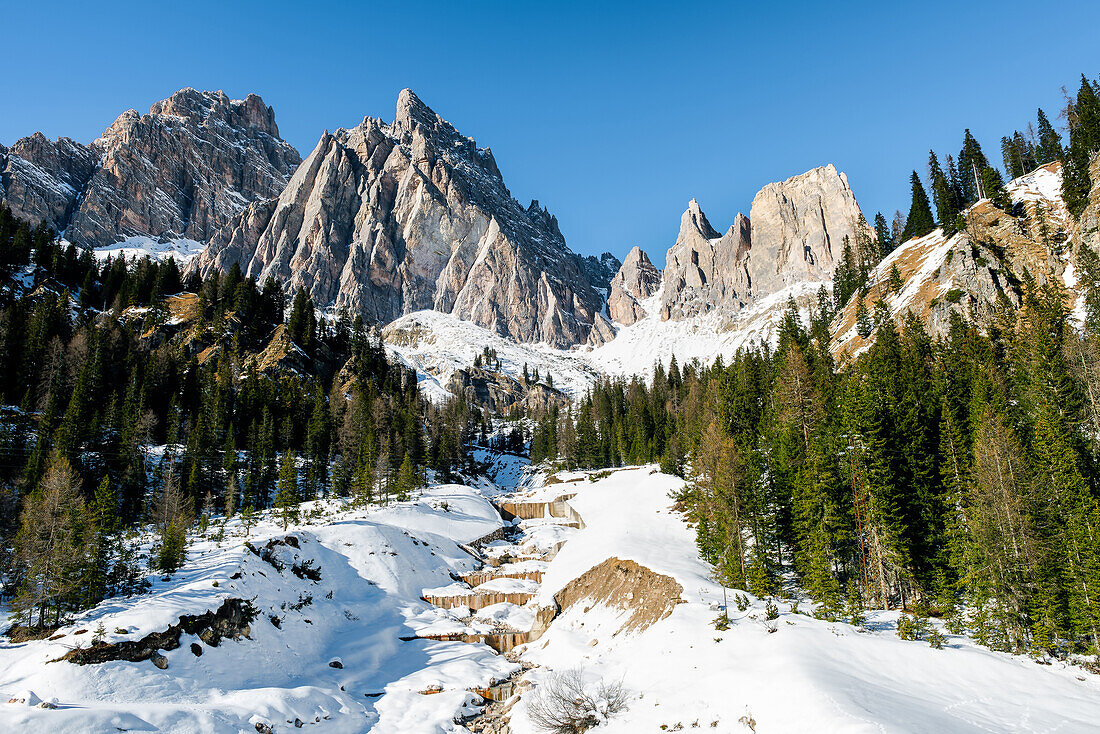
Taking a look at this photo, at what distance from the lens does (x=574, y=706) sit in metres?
23.2

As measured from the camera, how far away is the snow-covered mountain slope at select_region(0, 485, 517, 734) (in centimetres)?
2097

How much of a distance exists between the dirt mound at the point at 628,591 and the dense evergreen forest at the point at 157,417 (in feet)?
90.6

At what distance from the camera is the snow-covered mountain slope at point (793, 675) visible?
683 inches

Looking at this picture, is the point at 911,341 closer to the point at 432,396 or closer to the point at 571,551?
the point at 571,551

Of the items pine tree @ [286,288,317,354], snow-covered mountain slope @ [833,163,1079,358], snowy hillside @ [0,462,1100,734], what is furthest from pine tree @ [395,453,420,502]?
snow-covered mountain slope @ [833,163,1079,358]

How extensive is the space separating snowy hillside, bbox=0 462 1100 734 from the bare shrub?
23.7 inches

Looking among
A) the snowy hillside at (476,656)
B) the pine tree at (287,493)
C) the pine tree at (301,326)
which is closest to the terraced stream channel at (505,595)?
the snowy hillside at (476,656)

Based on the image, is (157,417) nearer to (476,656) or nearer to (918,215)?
(476,656)

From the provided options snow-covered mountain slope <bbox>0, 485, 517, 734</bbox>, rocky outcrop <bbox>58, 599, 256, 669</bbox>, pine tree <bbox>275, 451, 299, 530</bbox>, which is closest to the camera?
snow-covered mountain slope <bbox>0, 485, 517, 734</bbox>

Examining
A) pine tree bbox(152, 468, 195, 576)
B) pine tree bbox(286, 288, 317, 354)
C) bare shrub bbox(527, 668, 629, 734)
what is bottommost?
bare shrub bbox(527, 668, 629, 734)

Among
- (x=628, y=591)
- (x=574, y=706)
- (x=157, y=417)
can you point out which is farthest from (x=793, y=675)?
(x=157, y=417)

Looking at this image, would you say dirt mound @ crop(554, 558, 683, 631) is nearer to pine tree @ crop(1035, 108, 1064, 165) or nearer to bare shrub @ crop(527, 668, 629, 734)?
bare shrub @ crop(527, 668, 629, 734)

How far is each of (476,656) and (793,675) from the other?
70.4ft

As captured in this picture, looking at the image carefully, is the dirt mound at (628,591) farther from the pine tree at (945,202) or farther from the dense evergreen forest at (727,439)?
the pine tree at (945,202)
